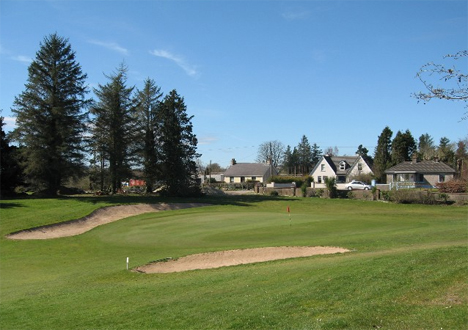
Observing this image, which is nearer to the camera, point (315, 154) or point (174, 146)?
point (174, 146)

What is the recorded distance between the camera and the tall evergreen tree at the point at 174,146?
5834 centimetres

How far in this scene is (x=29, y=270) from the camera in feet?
63.1

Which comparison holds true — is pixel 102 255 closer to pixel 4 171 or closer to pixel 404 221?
pixel 404 221

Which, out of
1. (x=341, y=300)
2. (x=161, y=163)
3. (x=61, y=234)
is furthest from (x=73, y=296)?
(x=161, y=163)

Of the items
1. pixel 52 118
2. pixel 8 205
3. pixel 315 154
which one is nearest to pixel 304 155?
pixel 315 154

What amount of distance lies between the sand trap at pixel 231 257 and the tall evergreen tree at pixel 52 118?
118 ft

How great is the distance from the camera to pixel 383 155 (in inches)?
3287

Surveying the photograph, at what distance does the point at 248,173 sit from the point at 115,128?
56083mm

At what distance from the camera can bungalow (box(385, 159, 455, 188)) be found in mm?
69188

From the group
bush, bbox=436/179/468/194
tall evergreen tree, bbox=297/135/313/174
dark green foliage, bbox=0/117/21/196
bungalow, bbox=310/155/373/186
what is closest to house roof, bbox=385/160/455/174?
bungalow, bbox=310/155/373/186

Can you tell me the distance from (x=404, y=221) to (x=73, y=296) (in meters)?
26.2

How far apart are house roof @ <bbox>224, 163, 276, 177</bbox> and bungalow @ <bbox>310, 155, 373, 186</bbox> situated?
1747 centimetres

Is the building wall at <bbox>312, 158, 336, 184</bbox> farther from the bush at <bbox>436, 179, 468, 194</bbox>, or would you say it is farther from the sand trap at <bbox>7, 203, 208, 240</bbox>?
the sand trap at <bbox>7, 203, 208, 240</bbox>

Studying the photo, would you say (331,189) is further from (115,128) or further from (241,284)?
(241,284)
